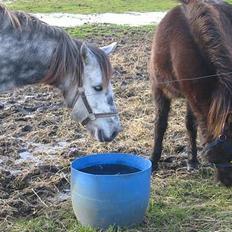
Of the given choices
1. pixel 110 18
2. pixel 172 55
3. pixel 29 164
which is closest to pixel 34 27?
pixel 172 55

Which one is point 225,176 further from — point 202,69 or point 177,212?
point 202,69

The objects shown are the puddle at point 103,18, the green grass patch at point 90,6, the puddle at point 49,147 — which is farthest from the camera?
the green grass patch at point 90,6

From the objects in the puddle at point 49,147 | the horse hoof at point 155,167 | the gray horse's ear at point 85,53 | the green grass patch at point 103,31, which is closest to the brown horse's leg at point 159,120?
the horse hoof at point 155,167

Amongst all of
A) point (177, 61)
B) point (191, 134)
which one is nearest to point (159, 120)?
point (191, 134)

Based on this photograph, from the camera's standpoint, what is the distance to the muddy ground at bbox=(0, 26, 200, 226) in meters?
4.56

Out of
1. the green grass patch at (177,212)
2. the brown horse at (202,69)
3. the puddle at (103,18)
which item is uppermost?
the brown horse at (202,69)

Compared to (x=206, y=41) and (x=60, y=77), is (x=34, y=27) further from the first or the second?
(x=206, y=41)

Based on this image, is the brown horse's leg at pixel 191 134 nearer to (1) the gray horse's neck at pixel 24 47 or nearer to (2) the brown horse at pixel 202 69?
(2) the brown horse at pixel 202 69

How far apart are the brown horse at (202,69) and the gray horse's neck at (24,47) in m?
1.18

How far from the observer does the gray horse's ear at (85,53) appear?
3.89m

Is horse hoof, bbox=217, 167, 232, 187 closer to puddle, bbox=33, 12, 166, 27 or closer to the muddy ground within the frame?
the muddy ground

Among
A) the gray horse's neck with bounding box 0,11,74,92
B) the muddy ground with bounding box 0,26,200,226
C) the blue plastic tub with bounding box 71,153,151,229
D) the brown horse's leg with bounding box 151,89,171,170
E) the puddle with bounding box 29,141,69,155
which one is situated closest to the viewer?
the blue plastic tub with bounding box 71,153,151,229

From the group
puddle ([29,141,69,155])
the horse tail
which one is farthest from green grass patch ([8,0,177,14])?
the horse tail

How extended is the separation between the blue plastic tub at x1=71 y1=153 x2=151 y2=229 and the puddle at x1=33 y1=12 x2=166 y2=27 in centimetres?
1110
